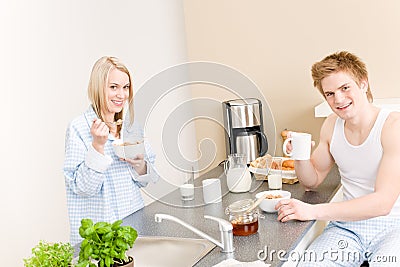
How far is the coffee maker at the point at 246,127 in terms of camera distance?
2879 millimetres

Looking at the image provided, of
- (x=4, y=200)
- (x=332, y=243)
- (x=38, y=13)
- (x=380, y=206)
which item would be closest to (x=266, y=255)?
(x=332, y=243)

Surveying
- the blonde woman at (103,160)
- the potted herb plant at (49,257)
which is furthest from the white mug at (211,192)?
the potted herb plant at (49,257)

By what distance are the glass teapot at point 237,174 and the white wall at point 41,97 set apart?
11.2 inches

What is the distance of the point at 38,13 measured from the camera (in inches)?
101

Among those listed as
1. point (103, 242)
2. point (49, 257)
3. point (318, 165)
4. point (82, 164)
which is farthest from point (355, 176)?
point (49, 257)

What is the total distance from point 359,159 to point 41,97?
4.95 ft

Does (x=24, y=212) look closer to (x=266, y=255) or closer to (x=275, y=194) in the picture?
(x=275, y=194)

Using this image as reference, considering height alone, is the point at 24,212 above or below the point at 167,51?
below

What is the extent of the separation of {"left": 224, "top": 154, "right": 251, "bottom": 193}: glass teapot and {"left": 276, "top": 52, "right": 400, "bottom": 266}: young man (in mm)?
206

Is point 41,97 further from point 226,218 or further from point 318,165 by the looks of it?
point 318,165

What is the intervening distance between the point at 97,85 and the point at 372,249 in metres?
1.11

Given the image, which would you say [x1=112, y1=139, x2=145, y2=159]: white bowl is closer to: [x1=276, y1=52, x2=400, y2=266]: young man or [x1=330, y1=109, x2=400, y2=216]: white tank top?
A: [x1=276, y1=52, x2=400, y2=266]: young man

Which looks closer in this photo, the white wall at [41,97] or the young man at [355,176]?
the young man at [355,176]

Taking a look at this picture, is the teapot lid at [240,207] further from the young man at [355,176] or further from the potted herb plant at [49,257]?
the potted herb plant at [49,257]
